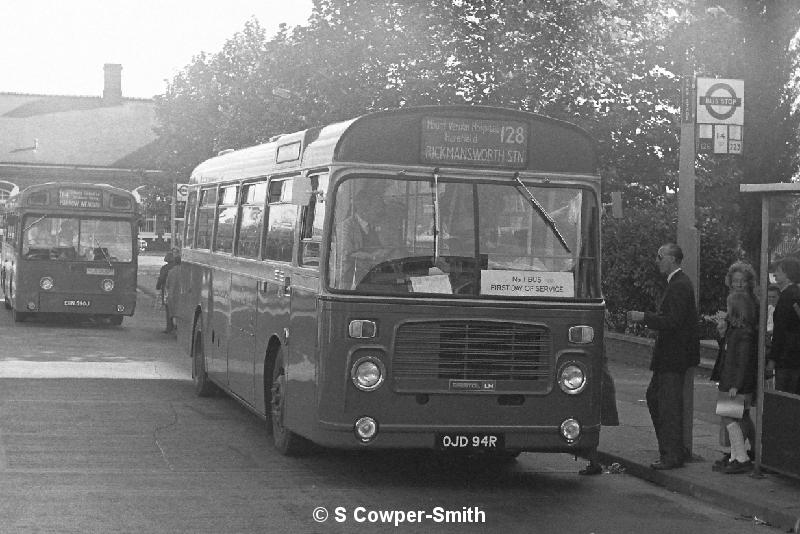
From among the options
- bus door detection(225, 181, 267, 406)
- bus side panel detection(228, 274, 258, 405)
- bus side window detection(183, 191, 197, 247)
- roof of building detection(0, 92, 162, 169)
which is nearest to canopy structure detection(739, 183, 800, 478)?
bus door detection(225, 181, 267, 406)

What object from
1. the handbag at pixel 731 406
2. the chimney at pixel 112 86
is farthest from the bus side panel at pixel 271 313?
the chimney at pixel 112 86

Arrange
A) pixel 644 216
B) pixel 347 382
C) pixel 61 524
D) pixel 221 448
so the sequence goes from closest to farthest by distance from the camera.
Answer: pixel 61 524 → pixel 347 382 → pixel 221 448 → pixel 644 216

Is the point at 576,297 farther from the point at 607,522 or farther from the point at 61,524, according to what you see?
the point at 61,524

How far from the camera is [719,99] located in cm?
1269

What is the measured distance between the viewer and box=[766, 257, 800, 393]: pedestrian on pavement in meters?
11.0

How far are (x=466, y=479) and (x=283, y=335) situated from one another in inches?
74.9

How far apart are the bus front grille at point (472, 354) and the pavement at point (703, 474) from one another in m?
1.49

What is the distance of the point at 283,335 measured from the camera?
11812mm

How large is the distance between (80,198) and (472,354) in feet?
63.2

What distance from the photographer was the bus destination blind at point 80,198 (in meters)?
28.3

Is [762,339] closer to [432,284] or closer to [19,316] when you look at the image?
[432,284]

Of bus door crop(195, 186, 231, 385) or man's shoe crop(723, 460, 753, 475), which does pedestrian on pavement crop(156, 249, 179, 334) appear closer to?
bus door crop(195, 186, 231, 385)

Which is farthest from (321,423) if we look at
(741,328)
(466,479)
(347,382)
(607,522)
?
(741,328)

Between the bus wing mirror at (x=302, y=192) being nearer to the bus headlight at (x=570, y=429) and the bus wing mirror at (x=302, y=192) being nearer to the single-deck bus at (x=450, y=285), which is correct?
the single-deck bus at (x=450, y=285)
